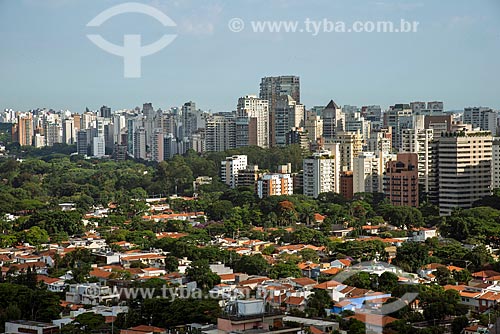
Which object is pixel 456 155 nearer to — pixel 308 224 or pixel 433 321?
pixel 308 224

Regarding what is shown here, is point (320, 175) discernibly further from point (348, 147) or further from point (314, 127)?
point (314, 127)

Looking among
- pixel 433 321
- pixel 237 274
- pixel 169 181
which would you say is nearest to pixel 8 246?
pixel 237 274

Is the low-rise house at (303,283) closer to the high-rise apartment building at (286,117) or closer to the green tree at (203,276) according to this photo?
the green tree at (203,276)

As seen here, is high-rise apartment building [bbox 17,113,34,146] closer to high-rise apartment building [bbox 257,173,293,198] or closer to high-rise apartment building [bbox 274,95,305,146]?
high-rise apartment building [bbox 274,95,305,146]

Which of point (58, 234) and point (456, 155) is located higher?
point (456, 155)

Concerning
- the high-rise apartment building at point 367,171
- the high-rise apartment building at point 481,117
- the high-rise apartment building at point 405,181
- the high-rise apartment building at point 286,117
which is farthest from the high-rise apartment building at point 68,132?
the high-rise apartment building at point 405,181

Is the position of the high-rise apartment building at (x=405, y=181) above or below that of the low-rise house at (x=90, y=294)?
above

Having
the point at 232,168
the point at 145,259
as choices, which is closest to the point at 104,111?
the point at 232,168
